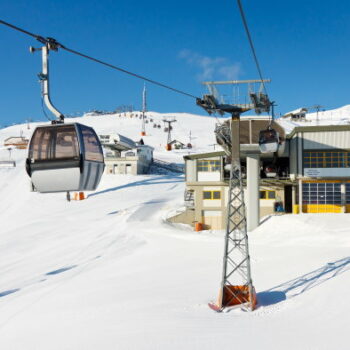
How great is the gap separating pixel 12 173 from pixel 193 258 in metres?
46.5

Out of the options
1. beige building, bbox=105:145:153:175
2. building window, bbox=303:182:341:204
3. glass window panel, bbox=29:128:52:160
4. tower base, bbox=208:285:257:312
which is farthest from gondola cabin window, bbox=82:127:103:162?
beige building, bbox=105:145:153:175

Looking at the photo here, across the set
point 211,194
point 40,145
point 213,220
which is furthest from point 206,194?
point 40,145

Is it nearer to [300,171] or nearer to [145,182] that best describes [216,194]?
[300,171]

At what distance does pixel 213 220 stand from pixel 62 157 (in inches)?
956

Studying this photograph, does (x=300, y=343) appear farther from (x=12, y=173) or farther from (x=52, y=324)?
(x=12, y=173)

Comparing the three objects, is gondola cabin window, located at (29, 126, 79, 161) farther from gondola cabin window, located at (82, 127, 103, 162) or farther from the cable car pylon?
the cable car pylon

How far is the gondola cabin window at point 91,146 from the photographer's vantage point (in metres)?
8.68

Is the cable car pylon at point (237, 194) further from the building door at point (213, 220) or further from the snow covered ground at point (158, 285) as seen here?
the building door at point (213, 220)

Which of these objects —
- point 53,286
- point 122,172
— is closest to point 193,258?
point 53,286

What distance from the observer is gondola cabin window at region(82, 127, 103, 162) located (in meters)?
8.68

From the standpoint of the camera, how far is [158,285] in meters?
13.7

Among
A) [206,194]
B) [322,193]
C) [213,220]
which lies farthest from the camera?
[206,194]

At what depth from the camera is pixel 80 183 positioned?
8.70m

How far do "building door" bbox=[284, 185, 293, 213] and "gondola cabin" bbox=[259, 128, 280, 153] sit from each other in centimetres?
1415
